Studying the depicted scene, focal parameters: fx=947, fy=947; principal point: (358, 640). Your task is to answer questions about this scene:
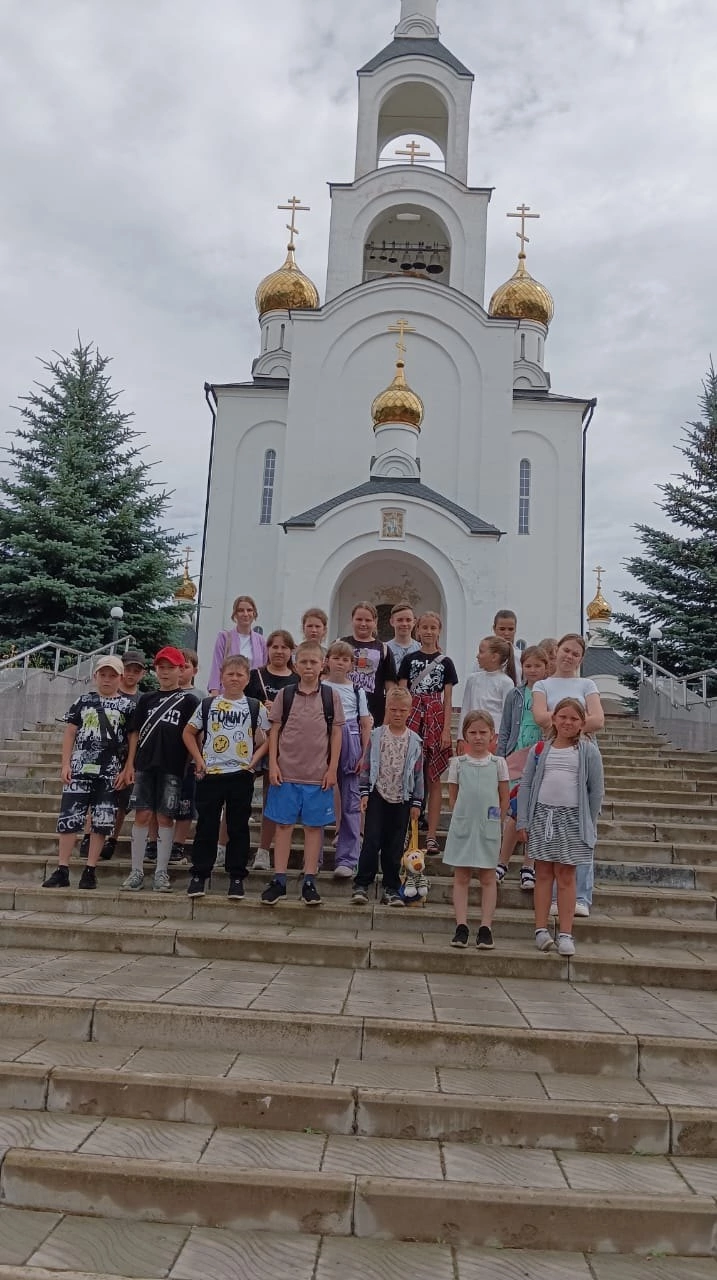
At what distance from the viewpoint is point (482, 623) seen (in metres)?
18.9

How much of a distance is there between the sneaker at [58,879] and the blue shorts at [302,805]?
1.47 m

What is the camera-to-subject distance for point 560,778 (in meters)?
5.41

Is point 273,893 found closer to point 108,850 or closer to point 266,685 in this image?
point 266,685

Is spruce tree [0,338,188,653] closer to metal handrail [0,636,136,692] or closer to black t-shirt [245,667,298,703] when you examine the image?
metal handrail [0,636,136,692]

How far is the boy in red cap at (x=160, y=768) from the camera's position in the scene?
6055 mm

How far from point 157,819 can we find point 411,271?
76.2ft

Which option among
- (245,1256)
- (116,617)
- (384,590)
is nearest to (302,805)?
(245,1256)

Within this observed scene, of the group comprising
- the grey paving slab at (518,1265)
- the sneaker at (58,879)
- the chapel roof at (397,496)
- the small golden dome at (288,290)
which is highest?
the small golden dome at (288,290)

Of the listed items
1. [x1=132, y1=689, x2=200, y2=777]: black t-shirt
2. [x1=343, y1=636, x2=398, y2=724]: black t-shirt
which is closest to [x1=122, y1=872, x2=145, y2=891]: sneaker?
[x1=132, y1=689, x2=200, y2=777]: black t-shirt

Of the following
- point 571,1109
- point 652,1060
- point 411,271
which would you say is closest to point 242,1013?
point 571,1109

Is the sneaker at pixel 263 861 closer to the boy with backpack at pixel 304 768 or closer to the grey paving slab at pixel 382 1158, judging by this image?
the boy with backpack at pixel 304 768

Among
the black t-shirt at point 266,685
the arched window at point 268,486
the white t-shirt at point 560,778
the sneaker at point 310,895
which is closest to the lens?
the white t-shirt at point 560,778

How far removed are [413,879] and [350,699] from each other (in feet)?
4.03

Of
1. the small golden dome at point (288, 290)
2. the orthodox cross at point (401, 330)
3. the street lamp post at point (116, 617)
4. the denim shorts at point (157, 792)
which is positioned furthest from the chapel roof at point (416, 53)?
the denim shorts at point (157, 792)
